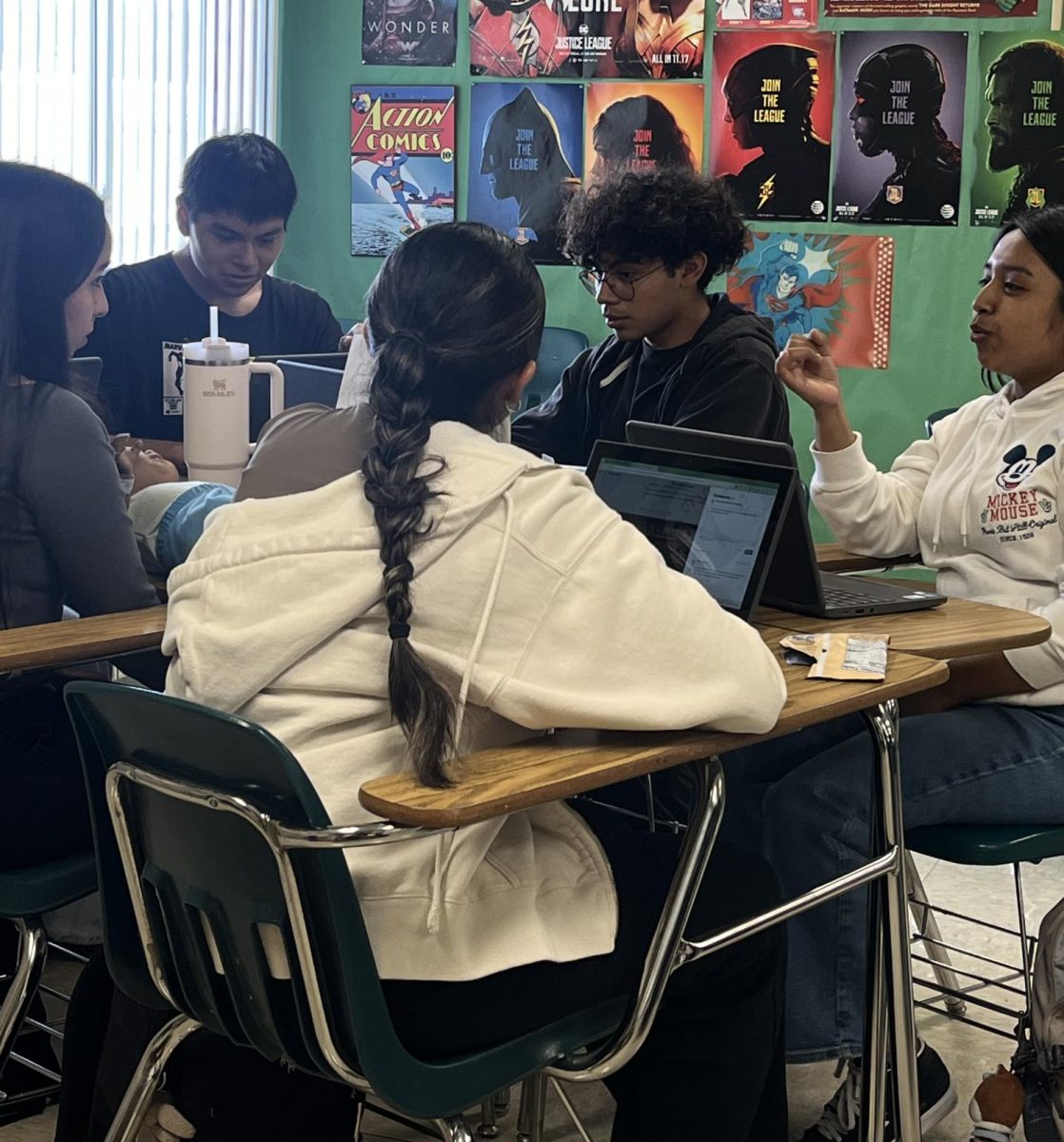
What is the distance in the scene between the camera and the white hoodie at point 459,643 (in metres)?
1.40

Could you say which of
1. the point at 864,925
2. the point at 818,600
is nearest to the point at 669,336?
the point at 818,600

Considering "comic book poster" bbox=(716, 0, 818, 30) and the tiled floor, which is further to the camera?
"comic book poster" bbox=(716, 0, 818, 30)

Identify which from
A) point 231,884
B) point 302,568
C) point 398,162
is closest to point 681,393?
point 302,568

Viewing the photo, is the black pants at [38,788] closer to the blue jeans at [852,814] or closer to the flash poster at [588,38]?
the blue jeans at [852,814]

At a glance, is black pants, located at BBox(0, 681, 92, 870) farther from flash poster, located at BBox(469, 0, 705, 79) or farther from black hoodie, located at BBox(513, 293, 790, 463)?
flash poster, located at BBox(469, 0, 705, 79)

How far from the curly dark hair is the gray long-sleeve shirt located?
1078 mm

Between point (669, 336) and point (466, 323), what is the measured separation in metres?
1.27

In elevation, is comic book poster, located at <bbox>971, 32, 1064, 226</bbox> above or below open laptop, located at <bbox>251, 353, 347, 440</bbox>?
above

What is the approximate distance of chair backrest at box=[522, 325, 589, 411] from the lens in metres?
4.20

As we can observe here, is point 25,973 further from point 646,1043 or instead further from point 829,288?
point 829,288

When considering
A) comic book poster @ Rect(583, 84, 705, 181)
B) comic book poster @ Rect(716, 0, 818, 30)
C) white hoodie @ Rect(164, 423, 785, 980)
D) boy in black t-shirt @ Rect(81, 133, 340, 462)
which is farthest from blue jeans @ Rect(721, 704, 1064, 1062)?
comic book poster @ Rect(716, 0, 818, 30)

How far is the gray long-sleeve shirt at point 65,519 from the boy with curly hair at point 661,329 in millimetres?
978

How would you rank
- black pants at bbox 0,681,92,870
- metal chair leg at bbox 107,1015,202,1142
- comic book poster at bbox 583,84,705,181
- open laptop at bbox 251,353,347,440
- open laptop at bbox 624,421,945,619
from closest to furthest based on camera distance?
metal chair leg at bbox 107,1015,202,1142 → black pants at bbox 0,681,92,870 → open laptop at bbox 624,421,945,619 → open laptop at bbox 251,353,347,440 → comic book poster at bbox 583,84,705,181

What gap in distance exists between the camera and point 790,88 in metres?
4.06
